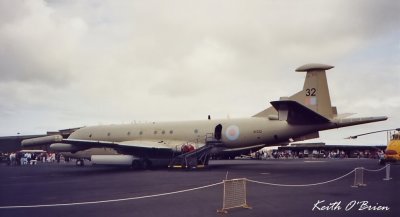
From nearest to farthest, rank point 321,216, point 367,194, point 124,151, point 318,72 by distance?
point 321,216 → point 367,194 → point 318,72 → point 124,151

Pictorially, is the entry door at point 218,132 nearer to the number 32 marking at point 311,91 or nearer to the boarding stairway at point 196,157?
the boarding stairway at point 196,157

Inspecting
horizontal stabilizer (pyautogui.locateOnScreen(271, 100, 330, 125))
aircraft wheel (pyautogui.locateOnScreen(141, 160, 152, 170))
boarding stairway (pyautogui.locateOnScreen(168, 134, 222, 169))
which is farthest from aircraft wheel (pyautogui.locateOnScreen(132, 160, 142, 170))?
horizontal stabilizer (pyautogui.locateOnScreen(271, 100, 330, 125))

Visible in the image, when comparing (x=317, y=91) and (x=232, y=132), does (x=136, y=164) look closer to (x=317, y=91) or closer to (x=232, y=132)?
(x=232, y=132)

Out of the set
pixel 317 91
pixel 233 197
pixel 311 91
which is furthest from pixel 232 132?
pixel 233 197

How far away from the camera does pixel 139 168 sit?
28188 millimetres

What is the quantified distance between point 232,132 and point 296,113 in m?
5.65

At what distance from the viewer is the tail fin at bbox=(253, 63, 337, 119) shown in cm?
2309

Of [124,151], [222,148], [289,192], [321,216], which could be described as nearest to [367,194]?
[289,192]

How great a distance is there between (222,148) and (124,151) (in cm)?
728

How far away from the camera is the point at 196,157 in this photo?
27.4 meters

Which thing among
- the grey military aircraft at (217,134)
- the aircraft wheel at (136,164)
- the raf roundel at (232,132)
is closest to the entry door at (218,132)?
the grey military aircraft at (217,134)

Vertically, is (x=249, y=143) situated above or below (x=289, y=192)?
above

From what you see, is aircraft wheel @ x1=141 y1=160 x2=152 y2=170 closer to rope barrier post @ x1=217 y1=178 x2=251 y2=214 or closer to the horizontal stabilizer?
the horizontal stabilizer

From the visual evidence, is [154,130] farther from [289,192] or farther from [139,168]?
[289,192]
